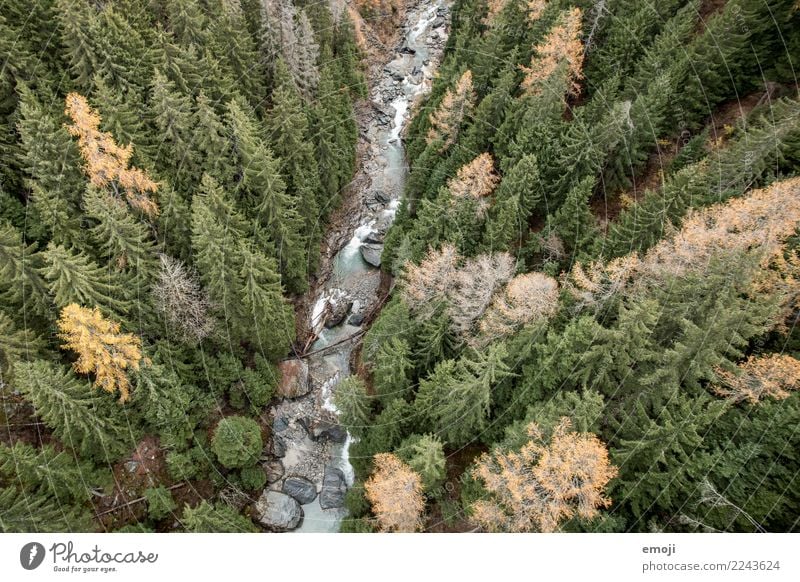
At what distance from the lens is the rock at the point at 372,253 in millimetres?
55156

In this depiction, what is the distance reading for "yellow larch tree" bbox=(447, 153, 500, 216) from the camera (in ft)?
138

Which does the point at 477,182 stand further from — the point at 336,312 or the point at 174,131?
the point at 174,131

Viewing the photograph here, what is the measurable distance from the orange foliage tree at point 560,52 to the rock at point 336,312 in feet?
96.2

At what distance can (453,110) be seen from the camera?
4884cm

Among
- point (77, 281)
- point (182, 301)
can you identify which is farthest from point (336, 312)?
point (77, 281)

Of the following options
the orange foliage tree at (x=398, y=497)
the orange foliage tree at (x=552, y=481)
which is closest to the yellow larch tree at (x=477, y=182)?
the orange foliage tree at (x=552, y=481)

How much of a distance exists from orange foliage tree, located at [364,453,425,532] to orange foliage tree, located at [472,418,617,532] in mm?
5201

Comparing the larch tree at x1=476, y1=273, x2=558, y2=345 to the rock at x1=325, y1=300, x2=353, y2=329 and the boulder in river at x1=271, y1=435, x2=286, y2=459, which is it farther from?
the boulder in river at x1=271, y1=435, x2=286, y2=459

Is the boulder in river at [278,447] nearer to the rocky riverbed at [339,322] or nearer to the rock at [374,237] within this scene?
the rocky riverbed at [339,322]

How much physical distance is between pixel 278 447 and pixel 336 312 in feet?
51.4

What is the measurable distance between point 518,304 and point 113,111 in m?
35.3

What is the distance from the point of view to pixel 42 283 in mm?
31766
